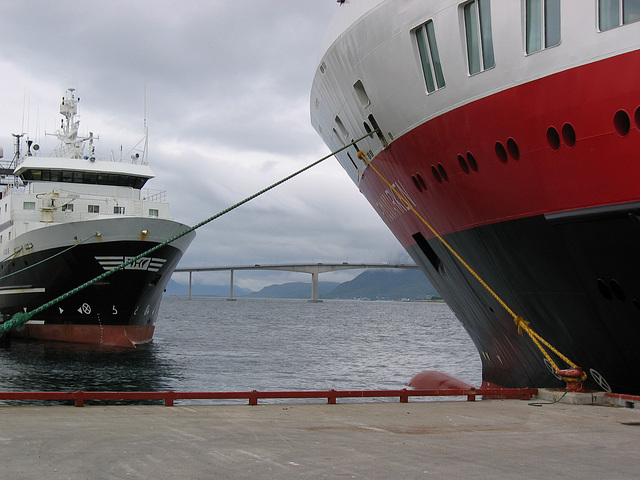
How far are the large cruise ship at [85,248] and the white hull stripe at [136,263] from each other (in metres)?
0.05

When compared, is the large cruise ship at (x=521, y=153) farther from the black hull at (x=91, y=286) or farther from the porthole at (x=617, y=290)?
the black hull at (x=91, y=286)

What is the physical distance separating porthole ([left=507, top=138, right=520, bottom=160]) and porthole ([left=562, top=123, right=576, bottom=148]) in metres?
0.86

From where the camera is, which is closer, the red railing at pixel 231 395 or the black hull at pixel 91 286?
the red railing at pixel 231 395

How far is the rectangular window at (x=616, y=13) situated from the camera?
8758 millimetres

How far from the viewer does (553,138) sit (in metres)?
9.74

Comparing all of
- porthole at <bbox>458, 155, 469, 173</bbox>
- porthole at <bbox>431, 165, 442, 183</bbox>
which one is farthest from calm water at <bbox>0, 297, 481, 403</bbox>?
porthole at <bbox>458, 155, 469, 173</bbox>

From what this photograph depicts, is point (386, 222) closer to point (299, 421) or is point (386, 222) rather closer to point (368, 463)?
point (299, 421)

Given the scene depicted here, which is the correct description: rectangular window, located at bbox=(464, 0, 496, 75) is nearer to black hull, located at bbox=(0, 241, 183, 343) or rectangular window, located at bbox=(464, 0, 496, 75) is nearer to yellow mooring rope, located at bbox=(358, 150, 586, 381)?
yellow mooring rope, located at bbox=(358, 150, 586, 381)

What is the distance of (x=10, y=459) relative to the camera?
682cm

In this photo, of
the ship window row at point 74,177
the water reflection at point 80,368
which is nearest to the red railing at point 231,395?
the water reflection at point 80,368

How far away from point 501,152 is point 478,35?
73.4 inches

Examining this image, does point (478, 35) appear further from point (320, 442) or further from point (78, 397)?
Answer: point (78, 397)

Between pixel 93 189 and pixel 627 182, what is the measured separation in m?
32.4

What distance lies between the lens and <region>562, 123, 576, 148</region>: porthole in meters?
9.45
